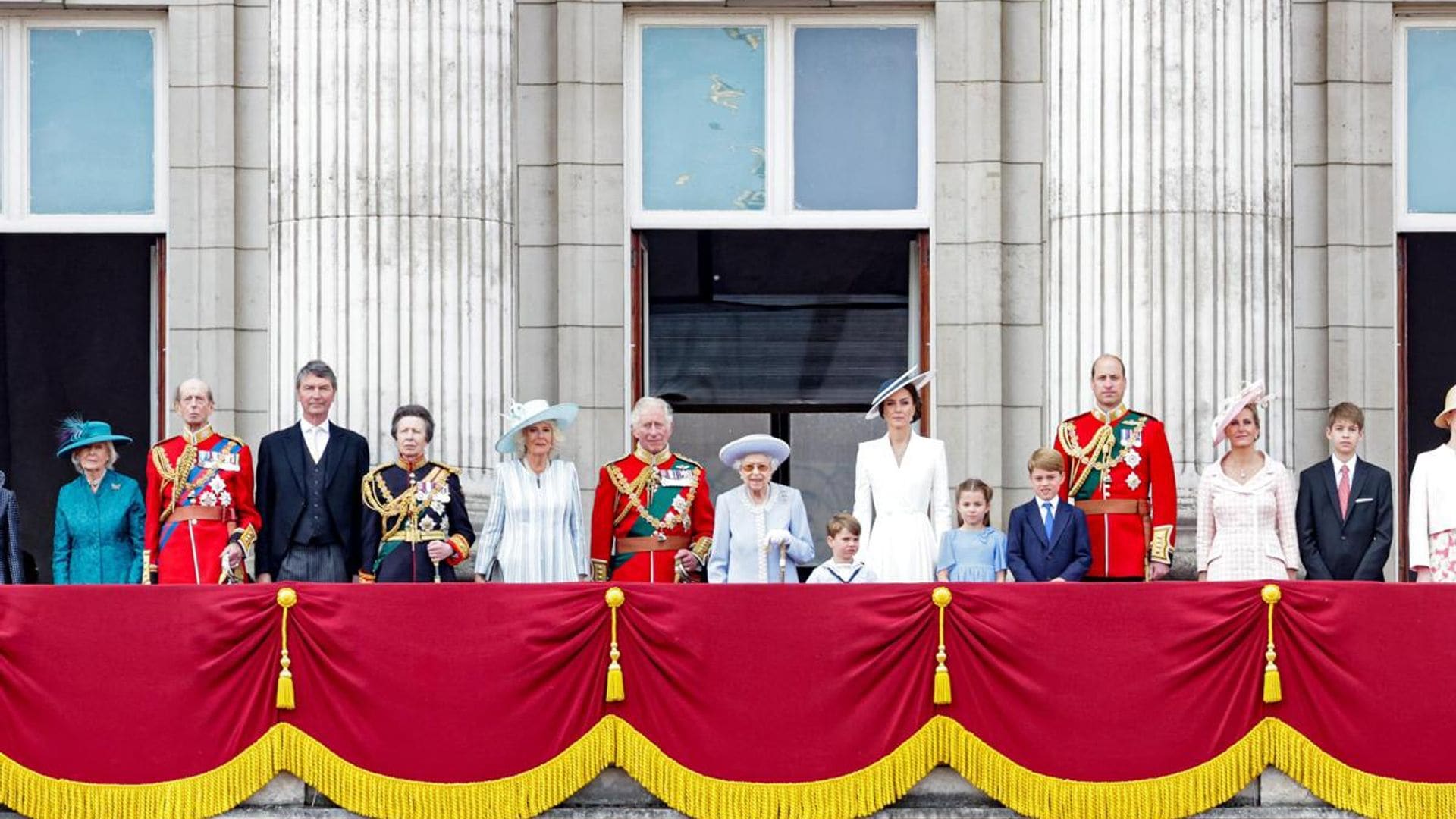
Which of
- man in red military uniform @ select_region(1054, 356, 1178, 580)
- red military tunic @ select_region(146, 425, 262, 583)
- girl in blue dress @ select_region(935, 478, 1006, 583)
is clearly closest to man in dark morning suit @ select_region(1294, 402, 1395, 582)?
man in red military uniform @ select_region(1054, 356, 1178, 580)

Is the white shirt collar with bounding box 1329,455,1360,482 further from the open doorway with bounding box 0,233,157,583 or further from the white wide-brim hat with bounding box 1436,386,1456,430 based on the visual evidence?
the open doorway with bounding box 0,233,157,583

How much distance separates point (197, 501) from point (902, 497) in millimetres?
4133

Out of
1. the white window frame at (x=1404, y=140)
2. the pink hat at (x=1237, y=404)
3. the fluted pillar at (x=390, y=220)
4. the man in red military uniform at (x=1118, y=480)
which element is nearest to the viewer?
the pink hat at (x=1237, y=404)

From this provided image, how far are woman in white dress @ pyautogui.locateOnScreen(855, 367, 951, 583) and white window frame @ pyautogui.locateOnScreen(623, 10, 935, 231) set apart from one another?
335cm

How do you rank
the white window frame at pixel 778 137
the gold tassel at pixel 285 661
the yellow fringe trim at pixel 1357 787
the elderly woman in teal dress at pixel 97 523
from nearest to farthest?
the yellow fringe trim at pixel 1357 787 < the gold tassel at pixel 285 661 < the elderly woman in teal dress at pixel 97 523 < the white window frame at pixel 778 137

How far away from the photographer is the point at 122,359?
19812 mm

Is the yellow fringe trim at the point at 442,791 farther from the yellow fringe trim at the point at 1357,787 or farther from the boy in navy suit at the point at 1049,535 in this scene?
the yellow fringe trim at the point at 1357,787

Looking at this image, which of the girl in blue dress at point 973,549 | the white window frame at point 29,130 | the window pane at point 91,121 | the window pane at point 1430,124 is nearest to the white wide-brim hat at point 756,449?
the girl in blue dress at point 973,549

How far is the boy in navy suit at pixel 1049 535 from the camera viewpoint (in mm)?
15812

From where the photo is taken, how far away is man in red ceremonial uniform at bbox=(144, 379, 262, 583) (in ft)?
53.2

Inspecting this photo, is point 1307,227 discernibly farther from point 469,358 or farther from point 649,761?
point 649,761

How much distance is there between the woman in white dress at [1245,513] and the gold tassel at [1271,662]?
4.09ft

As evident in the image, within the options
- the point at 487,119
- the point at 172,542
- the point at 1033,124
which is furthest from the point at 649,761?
the point at 1033,124

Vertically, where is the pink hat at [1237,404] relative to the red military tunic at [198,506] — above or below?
above
